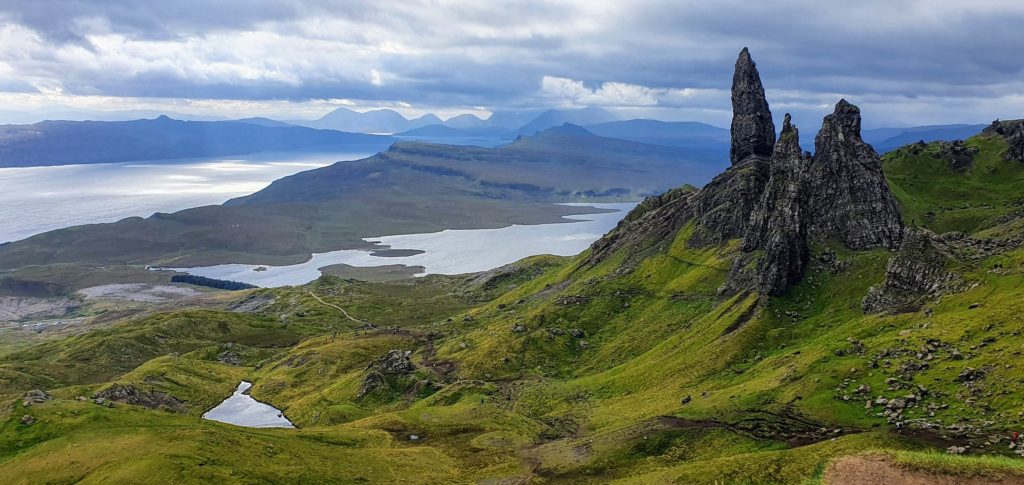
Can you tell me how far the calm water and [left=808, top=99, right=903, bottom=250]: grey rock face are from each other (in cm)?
14512

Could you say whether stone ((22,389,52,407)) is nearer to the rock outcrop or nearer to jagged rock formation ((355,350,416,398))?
the rock outcrop

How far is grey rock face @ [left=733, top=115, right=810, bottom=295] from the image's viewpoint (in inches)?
6234

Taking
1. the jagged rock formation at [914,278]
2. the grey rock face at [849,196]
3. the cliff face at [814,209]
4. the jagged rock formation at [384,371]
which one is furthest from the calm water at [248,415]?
the grey rock face at [849,196]

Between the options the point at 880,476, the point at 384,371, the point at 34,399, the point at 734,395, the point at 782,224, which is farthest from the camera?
the point at 384,371

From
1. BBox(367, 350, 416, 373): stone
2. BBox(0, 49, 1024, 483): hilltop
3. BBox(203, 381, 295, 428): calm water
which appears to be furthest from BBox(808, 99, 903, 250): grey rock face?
BBox(203, 381, 295, 428): calm water

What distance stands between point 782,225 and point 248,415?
148 m

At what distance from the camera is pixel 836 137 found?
618ft

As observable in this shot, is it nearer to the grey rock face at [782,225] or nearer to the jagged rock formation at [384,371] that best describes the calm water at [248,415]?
the jagged rock formation at [384,371]

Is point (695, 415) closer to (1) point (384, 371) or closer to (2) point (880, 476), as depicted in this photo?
(2) point (880, 476)

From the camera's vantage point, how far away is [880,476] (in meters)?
61.2

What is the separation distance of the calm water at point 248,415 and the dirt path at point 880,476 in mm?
141061

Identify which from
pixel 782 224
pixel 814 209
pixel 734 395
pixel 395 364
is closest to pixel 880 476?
pixel 734 395

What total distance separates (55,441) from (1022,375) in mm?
138374

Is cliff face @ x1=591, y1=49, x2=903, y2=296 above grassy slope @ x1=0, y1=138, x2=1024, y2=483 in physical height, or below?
above
